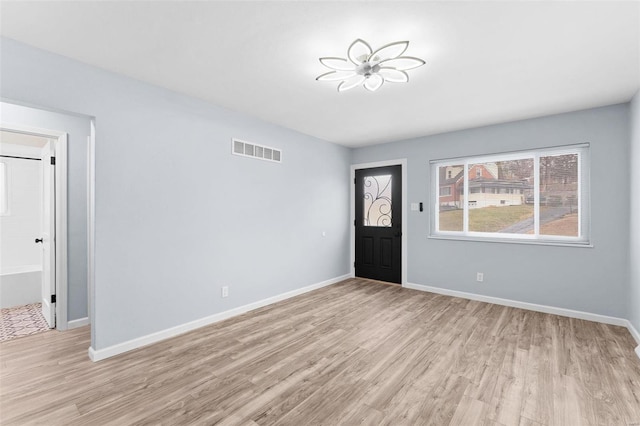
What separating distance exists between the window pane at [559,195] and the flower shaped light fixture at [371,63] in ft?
9.01

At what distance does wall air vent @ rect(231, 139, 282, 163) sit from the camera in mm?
3629

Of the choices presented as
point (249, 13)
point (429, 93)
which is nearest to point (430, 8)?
point (249, 13)

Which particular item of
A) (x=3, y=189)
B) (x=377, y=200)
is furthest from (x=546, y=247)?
(x=3, y=189)

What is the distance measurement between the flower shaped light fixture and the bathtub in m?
4.96

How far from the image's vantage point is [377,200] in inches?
213

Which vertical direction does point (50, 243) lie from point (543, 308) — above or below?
above

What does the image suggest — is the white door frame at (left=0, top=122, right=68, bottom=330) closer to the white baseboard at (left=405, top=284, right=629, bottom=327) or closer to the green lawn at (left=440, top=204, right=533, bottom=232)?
the white baseboard at (left=405, top=284, right=629, bottom=327)

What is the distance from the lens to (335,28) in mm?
1938

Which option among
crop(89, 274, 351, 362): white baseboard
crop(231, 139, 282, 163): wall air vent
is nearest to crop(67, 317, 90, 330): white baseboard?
crop(89, 274, 351, 362): white baseboard

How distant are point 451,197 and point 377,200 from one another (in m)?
1.33

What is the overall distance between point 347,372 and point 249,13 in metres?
2.79

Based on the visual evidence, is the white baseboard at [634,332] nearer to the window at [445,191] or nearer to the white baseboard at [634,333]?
the white baseboard at [634,333]

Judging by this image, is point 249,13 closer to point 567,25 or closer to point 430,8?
point 430,8

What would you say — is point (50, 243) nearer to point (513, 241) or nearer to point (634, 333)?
→ point (513, 241)
